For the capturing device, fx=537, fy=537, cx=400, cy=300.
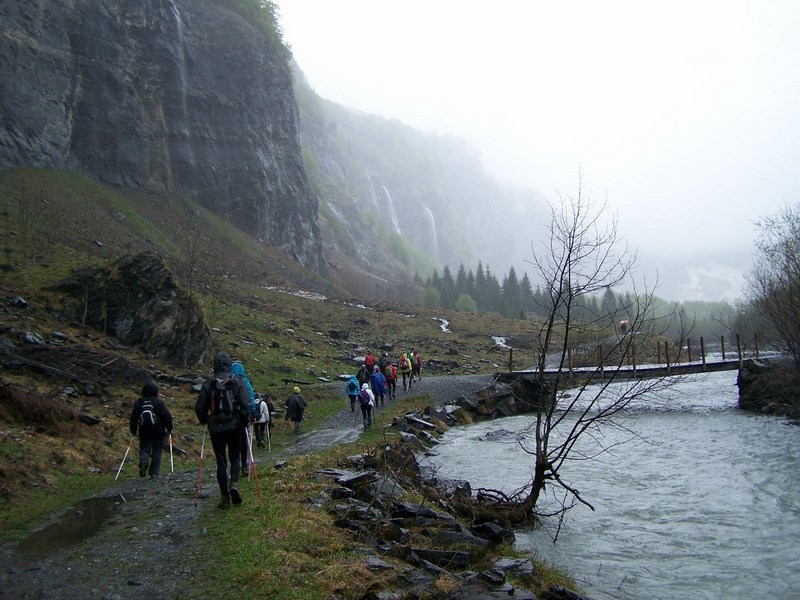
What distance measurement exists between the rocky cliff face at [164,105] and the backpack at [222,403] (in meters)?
66.0

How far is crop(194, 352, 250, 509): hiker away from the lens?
9.48 meters

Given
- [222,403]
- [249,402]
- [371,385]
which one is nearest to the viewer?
[222,403]

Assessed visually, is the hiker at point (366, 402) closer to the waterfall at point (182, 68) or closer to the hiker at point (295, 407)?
the hiker at point (295, 407)

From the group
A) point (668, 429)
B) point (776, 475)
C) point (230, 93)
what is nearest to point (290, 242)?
point (230, 93)

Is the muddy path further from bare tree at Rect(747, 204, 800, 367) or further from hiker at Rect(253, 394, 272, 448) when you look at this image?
bare tree at Rect(747, 204, 800, 367)

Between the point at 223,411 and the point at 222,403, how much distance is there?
0.14 m

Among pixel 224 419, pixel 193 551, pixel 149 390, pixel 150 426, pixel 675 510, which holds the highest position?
pixel 149 390

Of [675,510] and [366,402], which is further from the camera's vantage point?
[366,402]

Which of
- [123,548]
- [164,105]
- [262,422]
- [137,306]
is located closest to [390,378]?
[262,422]

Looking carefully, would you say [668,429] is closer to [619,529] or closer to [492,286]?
[619,529]

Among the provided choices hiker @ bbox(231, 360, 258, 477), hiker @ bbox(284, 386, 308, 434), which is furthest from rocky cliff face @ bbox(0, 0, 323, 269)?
hiker @ bbox(231, 360, 258, 477)

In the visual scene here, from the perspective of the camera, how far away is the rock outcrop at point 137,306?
25.0m

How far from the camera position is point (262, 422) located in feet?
64.0

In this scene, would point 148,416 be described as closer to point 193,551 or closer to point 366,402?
point 193,551
